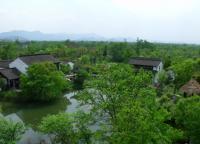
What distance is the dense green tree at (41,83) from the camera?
2755cm

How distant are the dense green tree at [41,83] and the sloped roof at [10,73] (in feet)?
10.5

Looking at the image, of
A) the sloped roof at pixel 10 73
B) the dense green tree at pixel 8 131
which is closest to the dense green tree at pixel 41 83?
the sloped roof at pixel 10 73

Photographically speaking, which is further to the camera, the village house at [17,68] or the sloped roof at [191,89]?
the village house at [17,68]

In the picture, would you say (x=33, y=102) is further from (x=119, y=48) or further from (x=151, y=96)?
Answer: (x=119, y=48)

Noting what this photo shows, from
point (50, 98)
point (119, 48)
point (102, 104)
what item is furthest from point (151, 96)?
point (119, 48)

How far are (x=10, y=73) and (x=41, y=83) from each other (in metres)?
6.41

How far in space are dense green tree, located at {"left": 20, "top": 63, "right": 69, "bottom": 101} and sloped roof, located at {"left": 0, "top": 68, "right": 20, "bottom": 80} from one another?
3.21 meters

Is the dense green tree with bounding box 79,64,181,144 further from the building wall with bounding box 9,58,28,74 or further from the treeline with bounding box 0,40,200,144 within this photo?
the building wall with bounding box 9,58,28,74

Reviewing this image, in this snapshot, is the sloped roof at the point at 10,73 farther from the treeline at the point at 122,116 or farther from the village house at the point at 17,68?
the treeline at the point at 122,116

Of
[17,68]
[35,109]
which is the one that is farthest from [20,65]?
[35,109]

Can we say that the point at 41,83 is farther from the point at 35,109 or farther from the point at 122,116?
the point at 122,116

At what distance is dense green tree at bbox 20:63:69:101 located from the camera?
27.5 meters

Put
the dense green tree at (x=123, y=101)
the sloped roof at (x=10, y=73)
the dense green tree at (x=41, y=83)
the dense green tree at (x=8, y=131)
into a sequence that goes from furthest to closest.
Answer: the sloped roof at (x=10, y=73), the dense green tree at (x=41, y=83), the dense green tree at (x=8, y=131), the dense green tree at (x=123, y=101)

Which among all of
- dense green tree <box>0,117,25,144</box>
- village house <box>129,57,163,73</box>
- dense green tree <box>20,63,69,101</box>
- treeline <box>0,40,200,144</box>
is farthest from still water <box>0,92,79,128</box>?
village house <box>129,57,163,73</box>
